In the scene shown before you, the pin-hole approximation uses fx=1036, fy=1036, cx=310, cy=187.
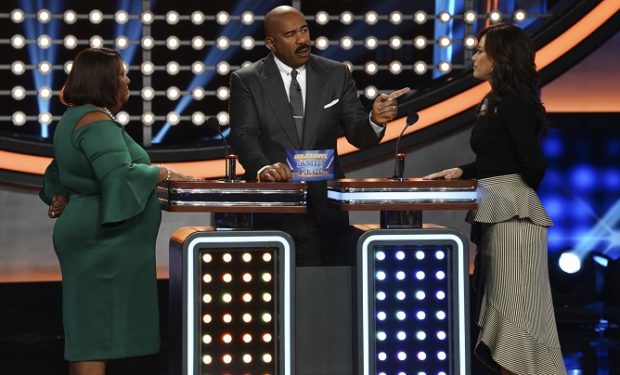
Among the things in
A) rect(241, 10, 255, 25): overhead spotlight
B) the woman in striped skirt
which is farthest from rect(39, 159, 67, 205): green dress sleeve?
rect(241, 10, 255, 25): overhead spotlight

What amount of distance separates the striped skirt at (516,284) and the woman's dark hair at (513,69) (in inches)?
11.6

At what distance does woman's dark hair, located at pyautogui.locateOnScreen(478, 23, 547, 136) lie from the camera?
3967 millimetres

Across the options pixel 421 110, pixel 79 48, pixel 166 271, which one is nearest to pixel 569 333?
pixel 421 110

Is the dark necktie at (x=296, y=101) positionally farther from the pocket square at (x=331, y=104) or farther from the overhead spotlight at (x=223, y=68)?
the overhead spotlight at (x=223, y=68)

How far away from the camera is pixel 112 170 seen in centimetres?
371

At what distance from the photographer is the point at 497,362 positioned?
12.8 ft

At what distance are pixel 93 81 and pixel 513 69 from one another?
159 centimetres

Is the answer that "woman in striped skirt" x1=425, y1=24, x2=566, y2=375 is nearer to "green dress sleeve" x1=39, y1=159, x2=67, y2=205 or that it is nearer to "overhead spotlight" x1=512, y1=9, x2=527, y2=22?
"green dress sleeve" x1=39, y1=159, x2=67, y2=205

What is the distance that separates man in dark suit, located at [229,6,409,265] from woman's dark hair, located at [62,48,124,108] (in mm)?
611

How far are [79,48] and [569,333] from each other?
4.11 meters

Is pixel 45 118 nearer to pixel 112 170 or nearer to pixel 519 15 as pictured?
pixel 112 170

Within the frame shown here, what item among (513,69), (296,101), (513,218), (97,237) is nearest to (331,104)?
(296,101)

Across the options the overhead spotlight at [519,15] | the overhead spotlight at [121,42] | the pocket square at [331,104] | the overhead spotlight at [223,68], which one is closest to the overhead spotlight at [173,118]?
the overhead spotlight at [223,68]

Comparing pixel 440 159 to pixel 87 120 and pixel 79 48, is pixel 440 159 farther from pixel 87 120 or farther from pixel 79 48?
pixel 87 120
